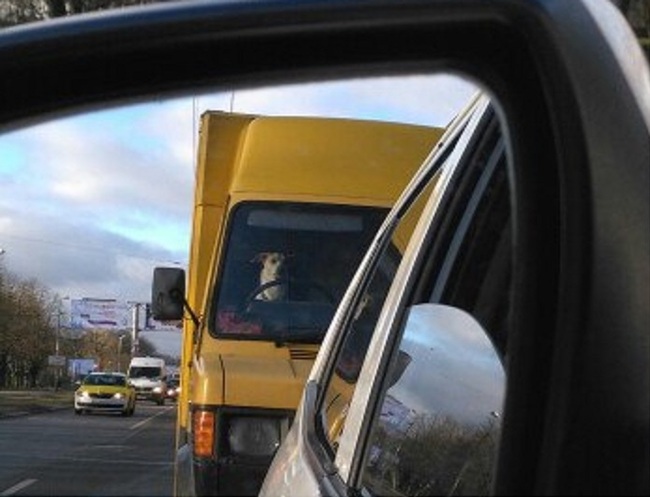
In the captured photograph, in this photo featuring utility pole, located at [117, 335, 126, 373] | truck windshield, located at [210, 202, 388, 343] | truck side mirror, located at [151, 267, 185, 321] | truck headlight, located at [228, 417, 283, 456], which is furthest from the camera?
utility pole, located at [117, 335, 126, 373]

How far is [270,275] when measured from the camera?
6906mm

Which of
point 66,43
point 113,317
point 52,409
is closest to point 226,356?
point 66,43

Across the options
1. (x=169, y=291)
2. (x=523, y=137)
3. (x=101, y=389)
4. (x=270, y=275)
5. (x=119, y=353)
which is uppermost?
(x=523, y=137)

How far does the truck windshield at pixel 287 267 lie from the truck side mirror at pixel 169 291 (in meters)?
0.37

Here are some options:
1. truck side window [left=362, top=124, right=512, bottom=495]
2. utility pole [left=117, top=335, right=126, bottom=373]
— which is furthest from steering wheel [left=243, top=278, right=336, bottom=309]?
utility pole [left=117, top=335, right=126, bottom=373]

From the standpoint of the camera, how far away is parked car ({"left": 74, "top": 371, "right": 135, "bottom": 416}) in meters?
39.3

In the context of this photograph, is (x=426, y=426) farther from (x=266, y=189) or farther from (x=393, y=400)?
(x=266, y=189)

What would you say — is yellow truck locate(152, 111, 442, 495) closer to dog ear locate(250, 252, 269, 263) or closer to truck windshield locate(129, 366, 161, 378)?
dog ear locate(250, 252, 269, 263)

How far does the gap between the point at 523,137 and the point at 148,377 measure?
59701 mm

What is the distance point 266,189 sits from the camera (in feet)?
23.9

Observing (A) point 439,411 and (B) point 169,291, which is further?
(B) point 169,291

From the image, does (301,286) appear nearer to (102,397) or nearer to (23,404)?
(23,404)

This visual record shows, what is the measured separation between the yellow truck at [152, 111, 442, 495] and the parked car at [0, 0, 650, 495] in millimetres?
4266

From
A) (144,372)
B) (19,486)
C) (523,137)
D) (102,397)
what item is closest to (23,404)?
(102,397)
